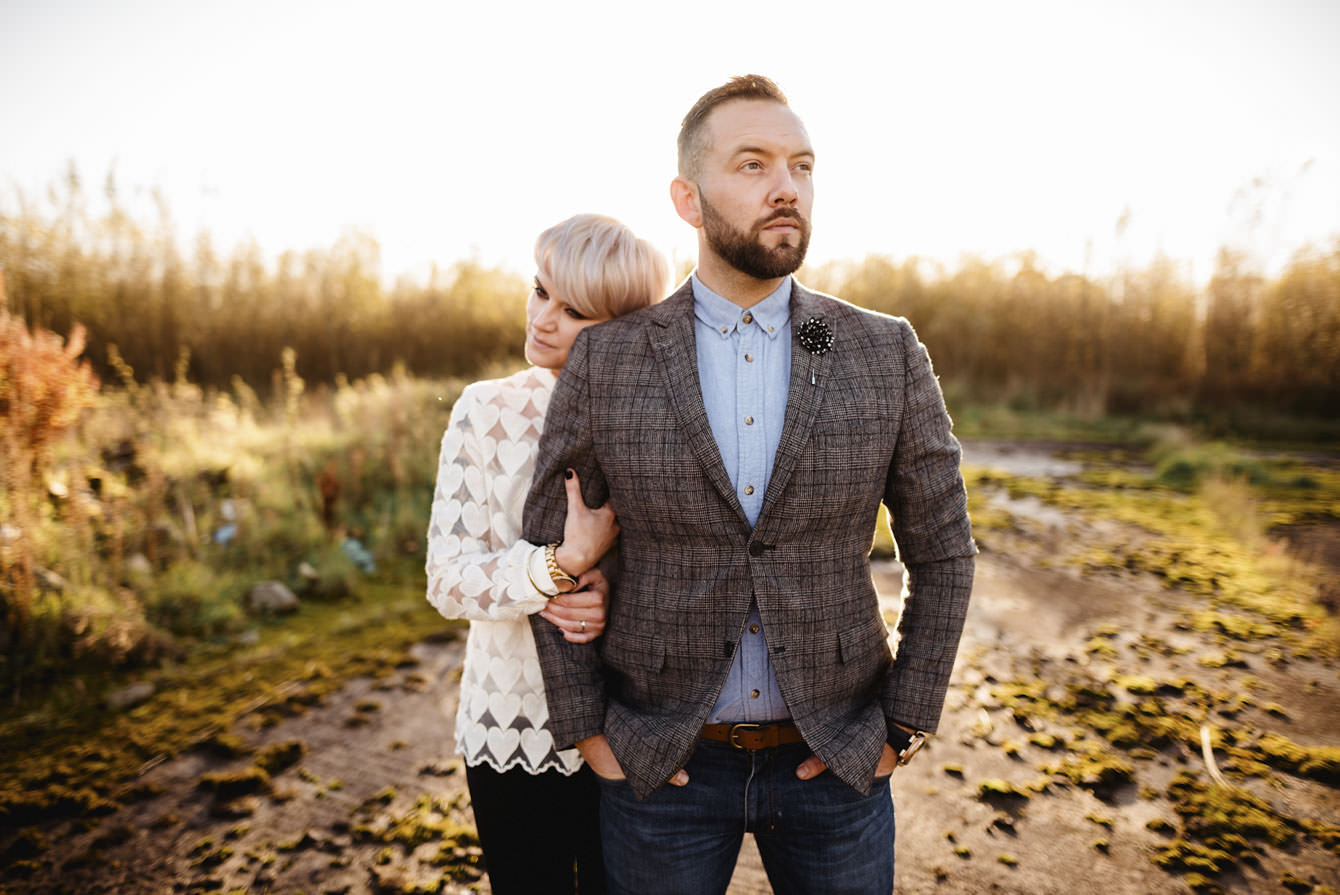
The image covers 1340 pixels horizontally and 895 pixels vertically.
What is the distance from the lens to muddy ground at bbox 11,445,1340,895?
2.48 metres

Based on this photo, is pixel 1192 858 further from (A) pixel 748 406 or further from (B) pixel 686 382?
(B) pixel 686 382

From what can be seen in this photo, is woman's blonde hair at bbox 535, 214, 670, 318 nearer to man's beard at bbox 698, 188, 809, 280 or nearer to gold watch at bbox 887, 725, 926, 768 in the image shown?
man's beard at bbox 698, 188, 809, 280

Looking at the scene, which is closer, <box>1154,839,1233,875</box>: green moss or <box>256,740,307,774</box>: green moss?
<box>1154,839,1233,875</box>: green moss

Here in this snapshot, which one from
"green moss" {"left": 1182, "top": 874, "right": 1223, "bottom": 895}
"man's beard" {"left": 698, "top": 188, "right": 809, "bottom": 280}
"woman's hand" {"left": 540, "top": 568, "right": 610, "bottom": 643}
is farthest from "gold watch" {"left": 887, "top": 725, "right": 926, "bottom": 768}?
"green moss" {"left": 1182, "top": 874, "right": 1223, "bottom": 895}

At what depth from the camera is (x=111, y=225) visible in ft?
29.2

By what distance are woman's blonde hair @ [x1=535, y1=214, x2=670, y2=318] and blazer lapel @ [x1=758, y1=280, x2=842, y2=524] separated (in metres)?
0.40

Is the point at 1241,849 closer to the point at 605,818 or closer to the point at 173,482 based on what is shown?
the point at 605,818

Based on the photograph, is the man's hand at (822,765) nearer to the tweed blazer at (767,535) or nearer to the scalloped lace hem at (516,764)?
the tweed blazer at (767,535)

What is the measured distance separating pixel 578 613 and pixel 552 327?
677mm

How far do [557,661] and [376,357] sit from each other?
31.4 ft

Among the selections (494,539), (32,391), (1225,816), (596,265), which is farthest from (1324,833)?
(32,391)

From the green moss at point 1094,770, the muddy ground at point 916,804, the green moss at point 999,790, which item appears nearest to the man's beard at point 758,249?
the muddy ground at point 916,804

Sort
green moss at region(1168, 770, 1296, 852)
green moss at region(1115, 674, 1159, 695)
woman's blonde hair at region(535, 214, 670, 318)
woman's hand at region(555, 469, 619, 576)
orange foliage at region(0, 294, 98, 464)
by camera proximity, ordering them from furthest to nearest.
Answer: orange foliage at region(0, 294, 98, 464), green moss at region(1115, 674, 1159, 695), green moss at region(1168, 770, 1296, 852), woman's blonde hair at region(535, 214, 670, 318), woman's hand at region(555, 469, 619, 576)

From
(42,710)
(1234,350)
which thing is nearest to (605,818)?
(42,710)
